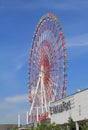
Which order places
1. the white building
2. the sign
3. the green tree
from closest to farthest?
1. the white building
2. the green tree
3. the sign

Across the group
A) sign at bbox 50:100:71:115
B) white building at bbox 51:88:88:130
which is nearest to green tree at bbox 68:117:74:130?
white building at bbox 51:88:88:130

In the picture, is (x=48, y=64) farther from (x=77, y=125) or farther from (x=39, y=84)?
(x=77, y=125)

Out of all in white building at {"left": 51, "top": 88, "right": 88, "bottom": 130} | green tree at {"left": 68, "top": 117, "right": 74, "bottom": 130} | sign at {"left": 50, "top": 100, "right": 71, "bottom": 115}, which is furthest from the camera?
sign at {"left": 50, "top": 100, "right": 71, "bottom": 115}

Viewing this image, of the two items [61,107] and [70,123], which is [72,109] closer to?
[70,123]

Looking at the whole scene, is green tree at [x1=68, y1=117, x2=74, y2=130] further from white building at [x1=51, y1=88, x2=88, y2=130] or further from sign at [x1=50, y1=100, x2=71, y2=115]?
sign at [x1=50, y1=100, x2=71, y2=115]

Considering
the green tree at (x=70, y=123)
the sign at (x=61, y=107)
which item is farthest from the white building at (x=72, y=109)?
the green tree at (x=70, y=123)

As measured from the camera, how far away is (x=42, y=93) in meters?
64.9

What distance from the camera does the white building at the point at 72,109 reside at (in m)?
45.2

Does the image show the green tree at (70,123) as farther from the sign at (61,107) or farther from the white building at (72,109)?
the sign at (61,107)

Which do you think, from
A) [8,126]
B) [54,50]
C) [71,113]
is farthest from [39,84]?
[8,126]

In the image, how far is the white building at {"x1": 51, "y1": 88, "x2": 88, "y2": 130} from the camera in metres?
45.2

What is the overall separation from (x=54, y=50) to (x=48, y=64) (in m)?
3.70

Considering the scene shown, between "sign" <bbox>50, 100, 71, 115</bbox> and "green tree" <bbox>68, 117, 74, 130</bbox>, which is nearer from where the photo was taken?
"green tree" <bbox>68, 117, 74, 130</bbox>

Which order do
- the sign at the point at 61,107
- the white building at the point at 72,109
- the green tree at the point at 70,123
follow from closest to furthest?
1. the white building at the point at 72,109
2. the green tree at the point at 70,123
3. the sign at the point at 61,107
